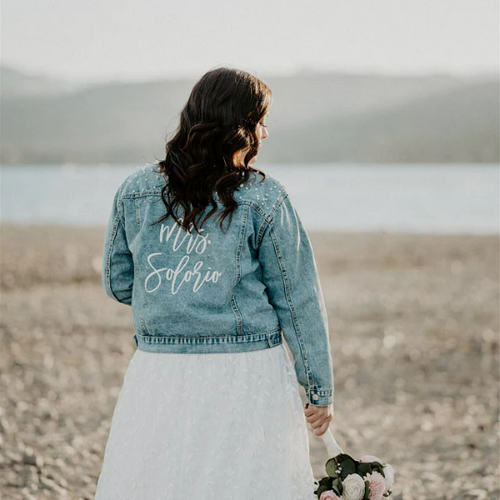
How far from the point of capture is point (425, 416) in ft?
19.5

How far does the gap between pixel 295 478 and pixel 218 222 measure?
0.86 meters

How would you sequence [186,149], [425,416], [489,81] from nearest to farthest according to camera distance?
[186,149]
[425,416]
[489,81]

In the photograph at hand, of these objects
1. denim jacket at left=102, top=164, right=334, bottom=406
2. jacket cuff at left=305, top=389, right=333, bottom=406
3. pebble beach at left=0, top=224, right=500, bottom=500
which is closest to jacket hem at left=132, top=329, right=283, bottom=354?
denim jacket at left=102, top=164, right=334, bottom=406

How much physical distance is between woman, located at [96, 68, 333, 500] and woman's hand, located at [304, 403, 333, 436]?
0.04 m

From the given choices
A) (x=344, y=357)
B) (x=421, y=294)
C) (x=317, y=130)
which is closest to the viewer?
(x=344, y=357)

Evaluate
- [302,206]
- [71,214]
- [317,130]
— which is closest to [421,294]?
[71,214]

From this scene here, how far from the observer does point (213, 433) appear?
7.68 feet

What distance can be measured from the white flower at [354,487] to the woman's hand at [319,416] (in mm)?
170

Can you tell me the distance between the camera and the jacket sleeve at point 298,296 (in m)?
2.34

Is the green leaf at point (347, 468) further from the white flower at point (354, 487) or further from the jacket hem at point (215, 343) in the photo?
the jacket hem at point (215, 343)

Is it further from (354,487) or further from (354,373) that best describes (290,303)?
(354,373)

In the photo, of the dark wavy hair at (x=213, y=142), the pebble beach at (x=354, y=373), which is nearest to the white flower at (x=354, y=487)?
the dark wavy hair at (x=213, y=142)

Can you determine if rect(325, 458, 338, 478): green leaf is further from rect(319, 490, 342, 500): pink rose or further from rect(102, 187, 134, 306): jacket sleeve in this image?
rect(102, 187, 134, 306): jacket sleeve

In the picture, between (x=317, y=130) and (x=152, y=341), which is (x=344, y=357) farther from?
(x=317, y=130)
